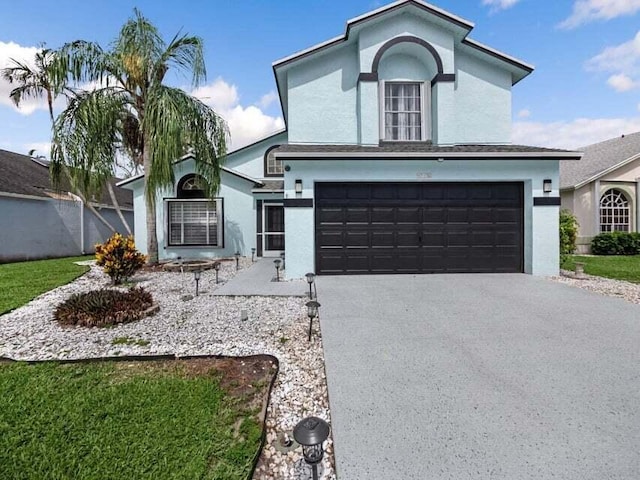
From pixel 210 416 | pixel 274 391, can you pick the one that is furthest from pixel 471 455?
pixel 210 416

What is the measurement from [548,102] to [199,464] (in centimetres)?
1492

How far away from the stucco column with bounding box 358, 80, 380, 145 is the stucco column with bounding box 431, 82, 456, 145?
1902 millimetres

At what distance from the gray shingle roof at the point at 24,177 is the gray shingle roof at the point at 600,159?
24.3 m

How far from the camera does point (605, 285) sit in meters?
7.95

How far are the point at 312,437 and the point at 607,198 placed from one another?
20.6 meters

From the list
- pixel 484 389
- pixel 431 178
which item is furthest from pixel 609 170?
pixel 484 389

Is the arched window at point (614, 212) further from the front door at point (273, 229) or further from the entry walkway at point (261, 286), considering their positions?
the entry walkway at point (261, 286)

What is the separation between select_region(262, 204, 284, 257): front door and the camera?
14164 mm

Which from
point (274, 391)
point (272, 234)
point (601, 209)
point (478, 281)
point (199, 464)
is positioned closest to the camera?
point (199, 464)

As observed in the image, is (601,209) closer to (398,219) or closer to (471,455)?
(398,219)

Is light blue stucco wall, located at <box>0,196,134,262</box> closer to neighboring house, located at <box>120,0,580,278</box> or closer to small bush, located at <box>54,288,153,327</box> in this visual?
neighboring house, located at <box>120,0,580,278</box>

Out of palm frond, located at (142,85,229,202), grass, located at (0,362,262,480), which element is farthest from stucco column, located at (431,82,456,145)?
grass, located at (0,362,262,480)

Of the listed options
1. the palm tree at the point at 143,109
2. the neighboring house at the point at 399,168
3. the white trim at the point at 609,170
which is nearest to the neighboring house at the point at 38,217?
the palm tree at the point at 143,109

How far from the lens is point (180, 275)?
32.8ft
